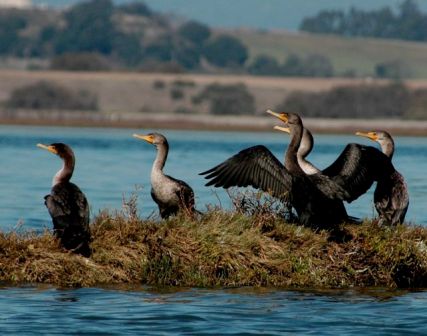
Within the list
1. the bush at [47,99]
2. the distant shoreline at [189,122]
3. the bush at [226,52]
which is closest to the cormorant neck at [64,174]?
the distant shoreline at [189,122]

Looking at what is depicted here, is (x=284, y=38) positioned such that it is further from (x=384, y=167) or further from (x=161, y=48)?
(x=384, y=167)

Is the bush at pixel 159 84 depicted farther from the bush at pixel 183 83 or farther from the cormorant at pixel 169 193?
the cormorant at pixel 169 193

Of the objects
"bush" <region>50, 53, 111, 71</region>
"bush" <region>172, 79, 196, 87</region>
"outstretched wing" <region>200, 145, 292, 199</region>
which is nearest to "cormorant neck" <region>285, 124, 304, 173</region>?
"outstretched wing" <region>200, 145, 292, 199</region>

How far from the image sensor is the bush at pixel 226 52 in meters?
177

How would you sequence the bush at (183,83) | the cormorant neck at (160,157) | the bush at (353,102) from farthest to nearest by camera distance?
the bush at (183,83), the bush at (353,102), the cormorant neck at (160,157)

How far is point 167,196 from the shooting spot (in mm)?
14094

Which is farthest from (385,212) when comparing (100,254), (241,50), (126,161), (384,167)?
(241,50)

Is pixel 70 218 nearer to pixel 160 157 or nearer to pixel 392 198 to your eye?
pixel 160 157

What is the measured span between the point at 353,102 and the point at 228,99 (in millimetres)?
9683

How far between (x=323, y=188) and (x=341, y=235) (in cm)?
53

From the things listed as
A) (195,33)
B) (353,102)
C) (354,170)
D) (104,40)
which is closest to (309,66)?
(104,40)

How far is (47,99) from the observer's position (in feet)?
329

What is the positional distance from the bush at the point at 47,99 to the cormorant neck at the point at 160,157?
83850 mm

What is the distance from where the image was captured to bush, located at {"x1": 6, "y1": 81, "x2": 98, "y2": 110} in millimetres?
99438
